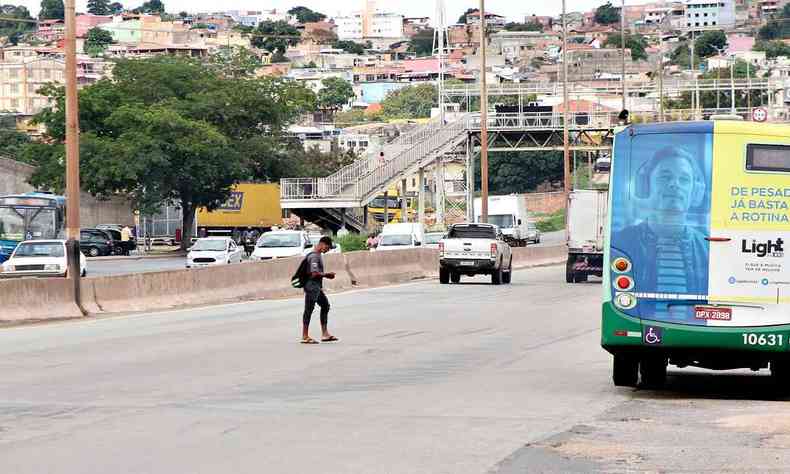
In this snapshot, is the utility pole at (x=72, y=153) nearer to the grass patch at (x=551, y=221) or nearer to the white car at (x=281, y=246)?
the white car at (x=281, y=246)

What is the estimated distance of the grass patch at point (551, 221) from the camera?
12307cm

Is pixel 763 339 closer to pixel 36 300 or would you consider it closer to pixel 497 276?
pixel 36 300

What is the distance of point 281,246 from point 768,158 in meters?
34.9

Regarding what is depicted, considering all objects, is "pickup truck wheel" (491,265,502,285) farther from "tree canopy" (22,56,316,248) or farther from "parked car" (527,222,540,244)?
"parked car" (527,222,540,244)

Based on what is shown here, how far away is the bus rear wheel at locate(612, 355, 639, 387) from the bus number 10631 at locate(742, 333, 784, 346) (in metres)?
1.44

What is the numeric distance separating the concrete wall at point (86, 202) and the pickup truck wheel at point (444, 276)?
43.9 meters

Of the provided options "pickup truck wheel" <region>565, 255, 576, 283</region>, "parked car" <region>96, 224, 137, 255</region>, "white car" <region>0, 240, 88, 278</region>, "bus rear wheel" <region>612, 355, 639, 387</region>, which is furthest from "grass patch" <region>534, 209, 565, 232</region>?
"bus rear wheel" <region>612, 355, 639, 387</region>

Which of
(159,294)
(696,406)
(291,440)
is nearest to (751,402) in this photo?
(696,406)

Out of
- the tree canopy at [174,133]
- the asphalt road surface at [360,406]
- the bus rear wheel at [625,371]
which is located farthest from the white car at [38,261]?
the tree canopy at [174,133]

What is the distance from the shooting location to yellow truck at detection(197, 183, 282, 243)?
9550cm

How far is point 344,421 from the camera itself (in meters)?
13.7

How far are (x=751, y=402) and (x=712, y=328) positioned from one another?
3.16ft

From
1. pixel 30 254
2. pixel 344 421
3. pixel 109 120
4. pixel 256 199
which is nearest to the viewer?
pixel 344 421

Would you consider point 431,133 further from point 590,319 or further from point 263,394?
point 263,394
